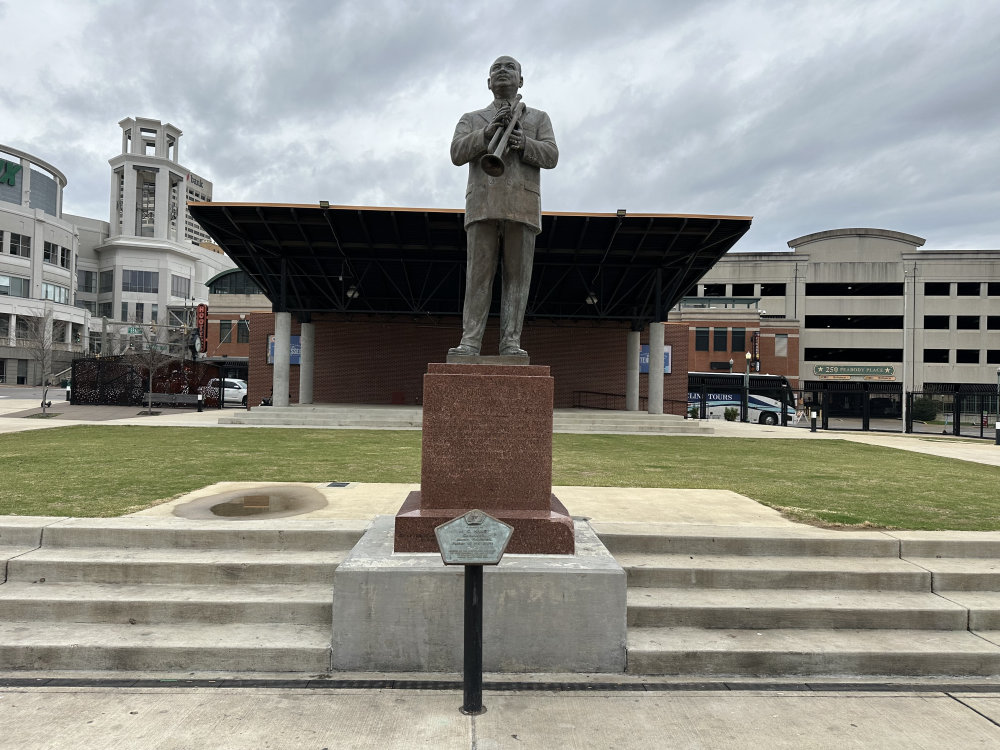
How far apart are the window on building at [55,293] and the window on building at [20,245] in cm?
367

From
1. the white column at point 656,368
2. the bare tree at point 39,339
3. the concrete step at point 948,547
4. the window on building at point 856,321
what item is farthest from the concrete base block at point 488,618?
the window on building at point 856,321

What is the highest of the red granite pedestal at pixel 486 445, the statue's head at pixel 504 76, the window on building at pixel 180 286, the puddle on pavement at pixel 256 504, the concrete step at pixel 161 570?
the window on building at pixel 180 286

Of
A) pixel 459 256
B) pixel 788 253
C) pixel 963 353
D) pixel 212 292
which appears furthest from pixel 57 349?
pixel 963 353

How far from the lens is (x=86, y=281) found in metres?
84.8

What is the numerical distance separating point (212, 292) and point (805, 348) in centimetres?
5518

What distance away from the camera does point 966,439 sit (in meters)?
24.7

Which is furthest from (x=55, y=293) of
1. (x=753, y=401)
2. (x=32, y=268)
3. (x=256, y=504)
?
(x=256, y=504)

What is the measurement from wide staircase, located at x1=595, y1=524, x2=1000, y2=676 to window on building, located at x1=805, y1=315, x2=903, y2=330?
60821mm

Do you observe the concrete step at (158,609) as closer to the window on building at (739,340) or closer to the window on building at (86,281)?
the window on building at (739,340)

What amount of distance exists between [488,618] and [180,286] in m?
95.9

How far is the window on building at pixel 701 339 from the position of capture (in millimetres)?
52656

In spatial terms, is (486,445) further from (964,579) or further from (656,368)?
(656,368)

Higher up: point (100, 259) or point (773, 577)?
point (100, 259)

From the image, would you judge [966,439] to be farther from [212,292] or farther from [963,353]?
[212,292]
